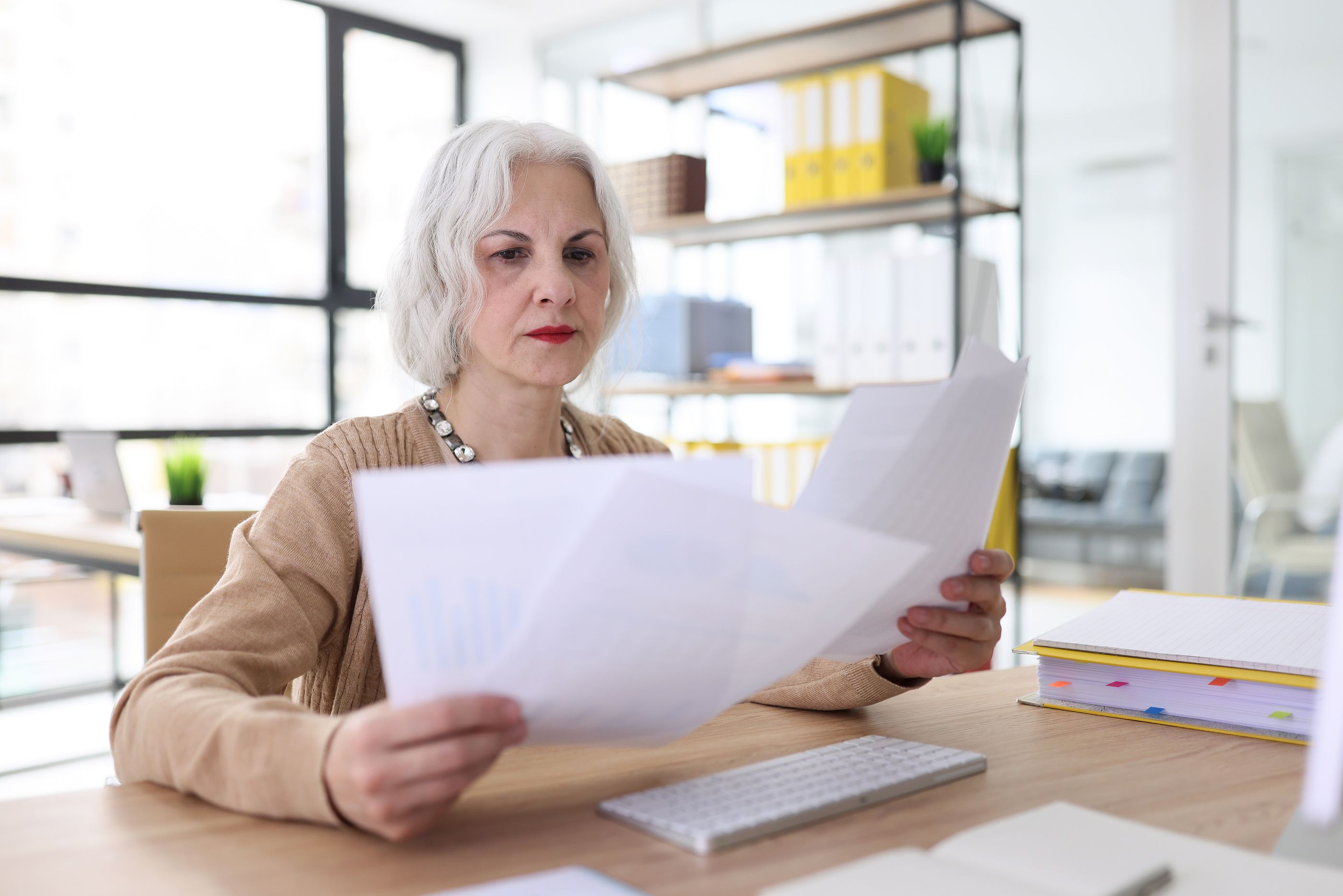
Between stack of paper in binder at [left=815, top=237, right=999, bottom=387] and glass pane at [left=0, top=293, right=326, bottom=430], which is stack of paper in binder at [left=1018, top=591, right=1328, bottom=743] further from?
glass pane at [left=0, top=293, right=326, bottom=430]

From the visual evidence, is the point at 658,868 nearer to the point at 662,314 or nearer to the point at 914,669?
the point at 914,669

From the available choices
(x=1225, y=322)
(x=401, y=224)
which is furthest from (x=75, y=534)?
(x=1225, y=322)

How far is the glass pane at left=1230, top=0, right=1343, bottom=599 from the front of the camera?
2.69 meters

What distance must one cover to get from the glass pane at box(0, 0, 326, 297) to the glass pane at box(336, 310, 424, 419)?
20 cm

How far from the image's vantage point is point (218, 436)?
13.1 feet

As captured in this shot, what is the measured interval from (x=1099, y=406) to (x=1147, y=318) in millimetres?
523

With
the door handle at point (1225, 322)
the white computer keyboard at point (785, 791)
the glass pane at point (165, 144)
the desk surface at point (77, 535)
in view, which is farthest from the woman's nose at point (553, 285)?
the glass pane at point (165, 144)

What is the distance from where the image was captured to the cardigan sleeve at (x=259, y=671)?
0.66m

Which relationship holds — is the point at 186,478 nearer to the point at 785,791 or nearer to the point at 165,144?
the point at 165,144

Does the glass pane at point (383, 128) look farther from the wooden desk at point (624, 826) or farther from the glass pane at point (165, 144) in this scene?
the wooden desk at point (624, 826)

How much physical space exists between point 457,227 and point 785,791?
762 millimetres

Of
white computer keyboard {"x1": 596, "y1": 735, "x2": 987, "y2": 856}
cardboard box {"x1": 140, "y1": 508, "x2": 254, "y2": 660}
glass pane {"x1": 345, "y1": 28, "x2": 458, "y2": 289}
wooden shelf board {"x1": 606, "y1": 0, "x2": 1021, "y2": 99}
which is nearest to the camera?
white computer keyboard {"x1": 596, "y1": 735, "x2": 987, "y2": 856}

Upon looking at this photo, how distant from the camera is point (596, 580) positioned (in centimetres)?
54

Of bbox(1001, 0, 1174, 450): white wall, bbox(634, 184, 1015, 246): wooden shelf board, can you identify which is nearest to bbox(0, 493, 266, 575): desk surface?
bbox(634, 184, 1015, 246): wooden shelf board
